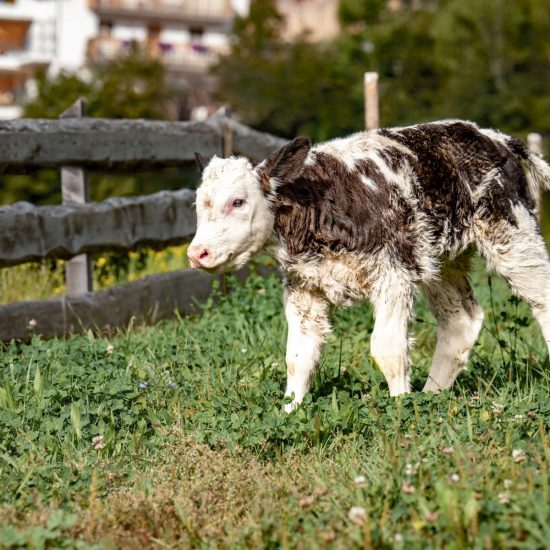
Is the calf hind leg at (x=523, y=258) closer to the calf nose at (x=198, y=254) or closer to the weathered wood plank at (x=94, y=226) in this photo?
the calf nose at (x=198, y=254)

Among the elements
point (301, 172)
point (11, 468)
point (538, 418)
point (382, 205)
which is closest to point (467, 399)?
point (538, 418)

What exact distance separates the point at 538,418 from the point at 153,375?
2.21 meters

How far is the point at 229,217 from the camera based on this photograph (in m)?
5.38

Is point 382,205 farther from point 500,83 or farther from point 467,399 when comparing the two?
point 500,83

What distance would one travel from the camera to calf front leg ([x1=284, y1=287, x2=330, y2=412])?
571 cm

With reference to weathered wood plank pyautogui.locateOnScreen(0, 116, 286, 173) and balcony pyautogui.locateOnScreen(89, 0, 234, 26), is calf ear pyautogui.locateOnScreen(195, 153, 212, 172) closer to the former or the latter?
weathered wood plank pyautogui.locateOnScreen(0, 116, 286, 173)

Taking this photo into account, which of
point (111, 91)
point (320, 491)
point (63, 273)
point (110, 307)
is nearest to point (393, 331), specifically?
point (320, 491)

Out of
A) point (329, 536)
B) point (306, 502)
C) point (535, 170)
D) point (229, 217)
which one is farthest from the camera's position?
point (535, 170)

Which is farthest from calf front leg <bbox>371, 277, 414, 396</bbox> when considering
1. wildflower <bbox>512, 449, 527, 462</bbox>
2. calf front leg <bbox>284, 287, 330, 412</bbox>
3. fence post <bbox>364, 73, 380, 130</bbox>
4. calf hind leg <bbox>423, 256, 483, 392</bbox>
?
fence post <bbox>364, 73, 380, 130</bbox>

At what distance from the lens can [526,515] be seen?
12.1 feet

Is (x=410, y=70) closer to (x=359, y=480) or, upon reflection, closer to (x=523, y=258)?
(x=523, y=258)

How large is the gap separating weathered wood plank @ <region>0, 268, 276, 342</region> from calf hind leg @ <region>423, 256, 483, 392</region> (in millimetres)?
1892

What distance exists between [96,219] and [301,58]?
3579 cm

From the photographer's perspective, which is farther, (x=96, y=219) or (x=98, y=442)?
(x=96, y=219)
